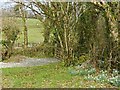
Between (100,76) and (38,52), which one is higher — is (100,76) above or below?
above

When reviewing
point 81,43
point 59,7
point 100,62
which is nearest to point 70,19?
point 59,7

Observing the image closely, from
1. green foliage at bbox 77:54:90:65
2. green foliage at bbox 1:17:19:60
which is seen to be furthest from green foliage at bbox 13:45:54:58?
green foliage at bbox 77:54:90:65

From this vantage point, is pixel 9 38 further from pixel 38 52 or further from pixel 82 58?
pixel 82 58

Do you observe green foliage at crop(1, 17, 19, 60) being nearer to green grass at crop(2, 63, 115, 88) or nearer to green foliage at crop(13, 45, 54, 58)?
green foliage at crop(13, 45, 54, 58)

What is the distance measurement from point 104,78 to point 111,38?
737 millimetres

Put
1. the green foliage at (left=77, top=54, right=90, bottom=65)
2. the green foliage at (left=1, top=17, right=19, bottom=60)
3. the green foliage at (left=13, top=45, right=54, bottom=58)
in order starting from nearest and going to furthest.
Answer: the green foliage at (left=77, top=54, right=90, bottom=65)
the green foliage at (left=1, top=17, right=19, bottom=60)
the green foliage at (left=13, top=45, right=54, bottom=58)

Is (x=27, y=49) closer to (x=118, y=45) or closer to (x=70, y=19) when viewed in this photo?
(x=70, y=19)

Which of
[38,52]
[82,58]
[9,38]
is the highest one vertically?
[9,38]

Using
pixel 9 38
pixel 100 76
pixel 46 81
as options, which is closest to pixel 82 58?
pixel 100 76

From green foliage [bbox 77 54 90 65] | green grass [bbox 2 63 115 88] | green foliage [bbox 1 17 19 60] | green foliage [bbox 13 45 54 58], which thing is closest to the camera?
green grass [bbox 2 63 115 88]

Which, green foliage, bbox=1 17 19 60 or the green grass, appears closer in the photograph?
the green grass

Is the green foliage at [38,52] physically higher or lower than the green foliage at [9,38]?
lower

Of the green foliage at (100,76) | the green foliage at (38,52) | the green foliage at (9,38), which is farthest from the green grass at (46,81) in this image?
the green foliage at (38,52)

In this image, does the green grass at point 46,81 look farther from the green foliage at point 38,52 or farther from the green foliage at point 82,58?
the green foliage at point 38,52
